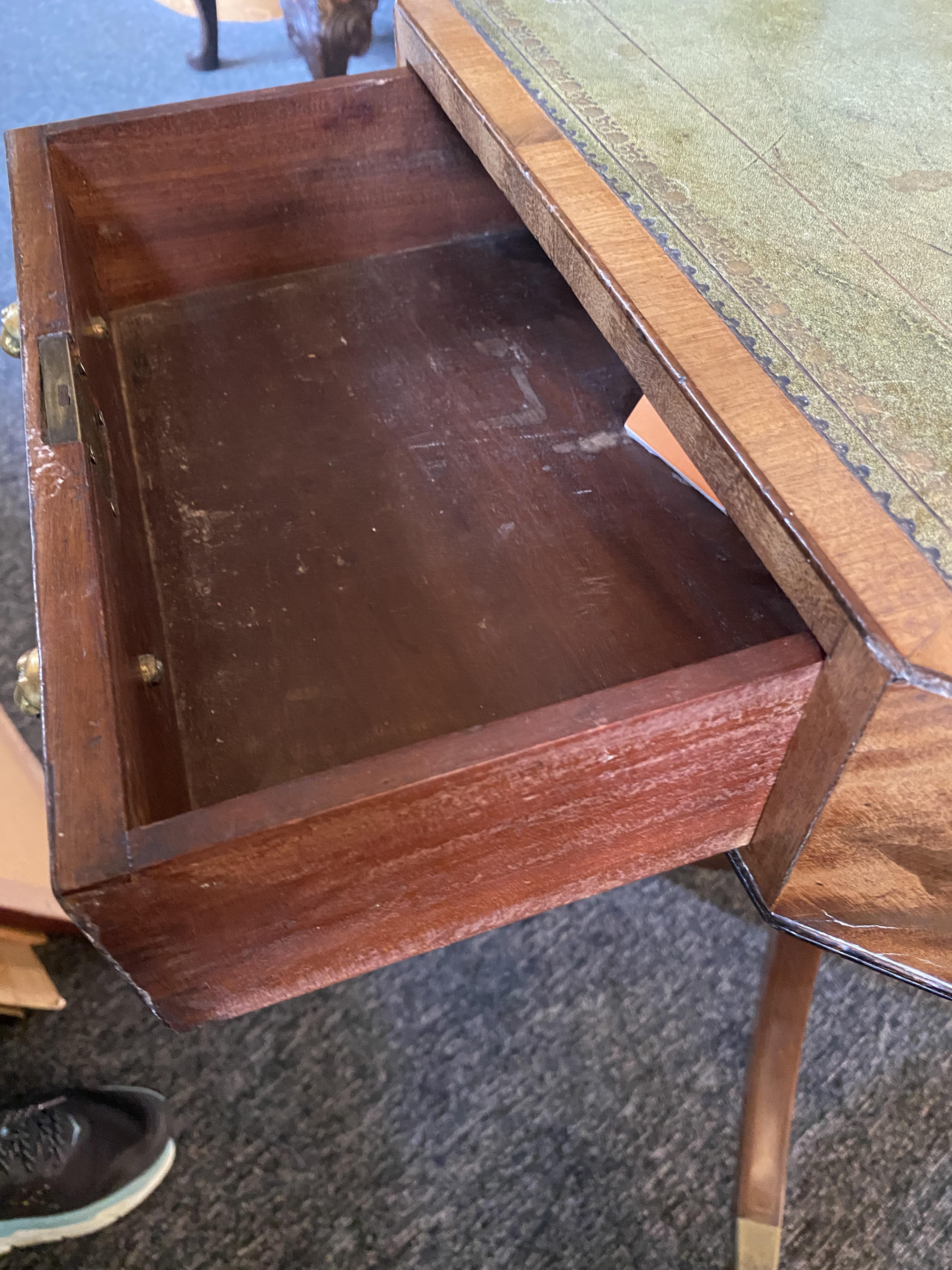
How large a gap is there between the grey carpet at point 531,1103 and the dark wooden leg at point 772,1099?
35 millimetres

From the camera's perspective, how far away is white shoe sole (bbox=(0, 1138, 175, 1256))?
0.80 metres

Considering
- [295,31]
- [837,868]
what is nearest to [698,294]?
[837,868]

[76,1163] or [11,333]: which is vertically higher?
[11,333]

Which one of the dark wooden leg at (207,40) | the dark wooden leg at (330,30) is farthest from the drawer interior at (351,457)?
the dark wooden leg at (207,40)

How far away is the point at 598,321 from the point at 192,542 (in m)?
0.32

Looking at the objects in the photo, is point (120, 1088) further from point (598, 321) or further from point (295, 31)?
point (295, 31)

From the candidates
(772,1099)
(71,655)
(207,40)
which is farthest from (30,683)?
(207,40)

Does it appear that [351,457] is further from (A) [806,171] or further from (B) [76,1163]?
(B) [76,1163]

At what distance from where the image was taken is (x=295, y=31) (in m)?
1.60

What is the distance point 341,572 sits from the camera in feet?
2.19

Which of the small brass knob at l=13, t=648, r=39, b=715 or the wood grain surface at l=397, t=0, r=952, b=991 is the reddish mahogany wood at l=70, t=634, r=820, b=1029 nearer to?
the wood grain surface at l=397, t=0, r=952, b=991

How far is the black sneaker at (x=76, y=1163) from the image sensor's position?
0.80 m

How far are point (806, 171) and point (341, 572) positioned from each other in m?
0.39

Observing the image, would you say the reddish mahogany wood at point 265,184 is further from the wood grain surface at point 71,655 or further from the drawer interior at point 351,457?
the wood grain surface at point 71,655
